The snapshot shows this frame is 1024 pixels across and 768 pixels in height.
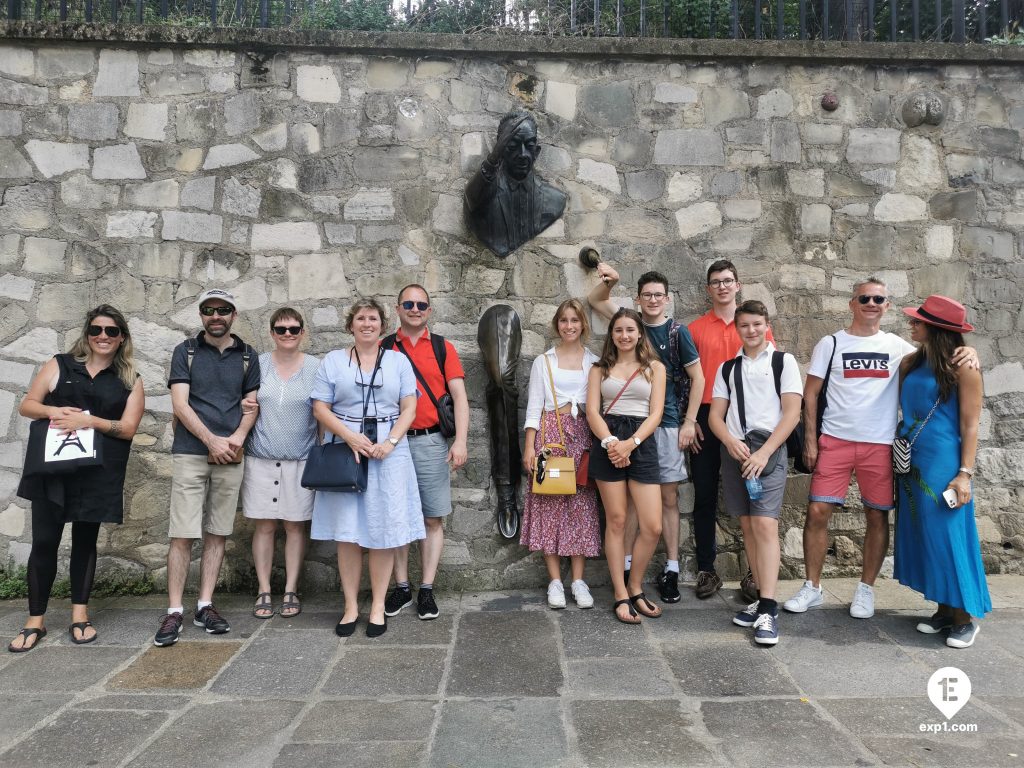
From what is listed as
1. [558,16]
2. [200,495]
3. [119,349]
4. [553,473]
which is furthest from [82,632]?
[558,16]

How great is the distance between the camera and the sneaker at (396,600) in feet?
11.2

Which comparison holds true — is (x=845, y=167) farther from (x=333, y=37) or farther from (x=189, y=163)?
(x=189, y=163)

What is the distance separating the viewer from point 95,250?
3.81m

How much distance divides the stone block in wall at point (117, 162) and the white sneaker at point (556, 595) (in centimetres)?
318

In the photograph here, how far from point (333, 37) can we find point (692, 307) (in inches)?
100

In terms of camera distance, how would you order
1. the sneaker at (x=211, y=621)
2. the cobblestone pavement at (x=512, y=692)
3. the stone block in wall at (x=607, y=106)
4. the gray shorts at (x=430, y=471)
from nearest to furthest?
the cobblestone pavement at (x=512, y=692) < the sneaker at (x=211, y=621) < the gray shorts at (x=430, y=471) < the stone block in wall at (x=607, y=106)

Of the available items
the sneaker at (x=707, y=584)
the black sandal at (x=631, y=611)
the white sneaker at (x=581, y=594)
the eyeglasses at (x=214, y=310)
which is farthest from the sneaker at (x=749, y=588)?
the eyeglasses at (x=214, y=310)

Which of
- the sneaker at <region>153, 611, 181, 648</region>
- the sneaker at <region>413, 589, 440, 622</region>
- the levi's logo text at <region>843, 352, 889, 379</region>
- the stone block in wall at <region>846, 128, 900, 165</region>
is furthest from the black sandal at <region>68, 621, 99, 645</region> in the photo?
the stone block in wall at <region>846, 128, 900, 165</region>

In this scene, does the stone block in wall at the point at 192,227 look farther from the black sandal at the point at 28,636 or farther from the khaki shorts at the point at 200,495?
the black sandal at the point at 28,636

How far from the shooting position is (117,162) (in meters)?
3.82

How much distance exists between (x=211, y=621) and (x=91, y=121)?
2.80m

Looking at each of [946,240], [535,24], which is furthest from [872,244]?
[535,24]

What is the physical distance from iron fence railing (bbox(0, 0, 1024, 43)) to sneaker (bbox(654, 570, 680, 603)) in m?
3.23

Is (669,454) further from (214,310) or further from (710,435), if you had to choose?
(214,310)
